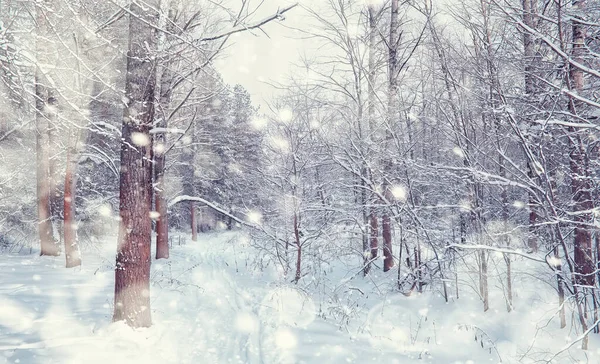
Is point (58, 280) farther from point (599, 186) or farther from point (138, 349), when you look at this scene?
point (599, 186)

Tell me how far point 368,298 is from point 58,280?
24.8 ft

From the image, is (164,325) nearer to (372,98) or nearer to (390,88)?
(390,88)

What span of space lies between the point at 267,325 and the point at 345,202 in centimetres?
412

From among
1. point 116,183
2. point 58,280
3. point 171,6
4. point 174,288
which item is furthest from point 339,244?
point 116,183

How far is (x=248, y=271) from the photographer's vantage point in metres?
12.7

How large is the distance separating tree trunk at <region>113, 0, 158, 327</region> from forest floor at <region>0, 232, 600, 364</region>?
1.26ft

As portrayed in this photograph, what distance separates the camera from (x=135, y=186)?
16.9 feet

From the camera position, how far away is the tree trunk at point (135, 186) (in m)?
5.06

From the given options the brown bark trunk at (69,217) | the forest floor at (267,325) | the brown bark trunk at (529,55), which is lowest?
the forest floor at (267,325)

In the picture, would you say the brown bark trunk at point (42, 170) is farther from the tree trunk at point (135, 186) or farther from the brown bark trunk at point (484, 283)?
the brown bark trunk at point (484, 283)

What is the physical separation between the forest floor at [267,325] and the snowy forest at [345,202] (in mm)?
46

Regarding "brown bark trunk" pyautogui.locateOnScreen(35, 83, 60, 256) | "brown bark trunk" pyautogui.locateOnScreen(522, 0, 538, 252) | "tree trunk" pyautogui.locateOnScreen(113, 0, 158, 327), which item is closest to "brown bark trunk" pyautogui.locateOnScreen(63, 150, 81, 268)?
"brown bark trunk" pyautogui.locateOnScreen(35, 83, 60, 256)

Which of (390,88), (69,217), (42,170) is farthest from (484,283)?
(42,170)

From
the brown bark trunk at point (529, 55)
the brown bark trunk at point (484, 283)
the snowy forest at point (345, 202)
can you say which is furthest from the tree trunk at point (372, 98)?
the brown bark trunk at point (529, 55)
